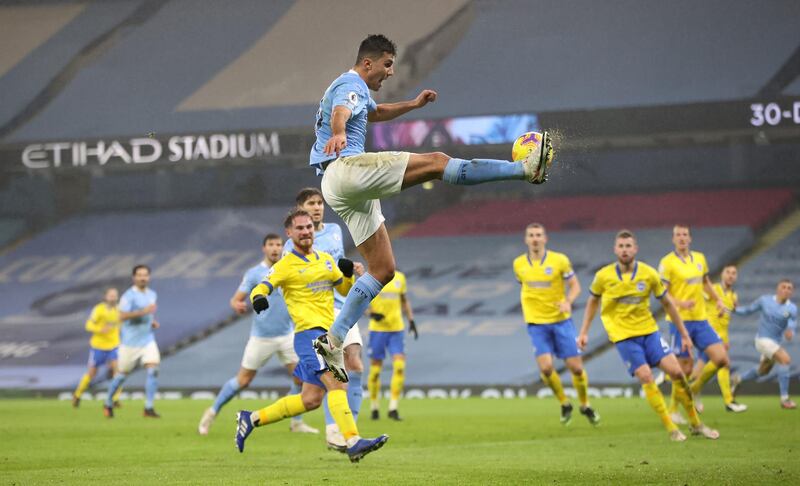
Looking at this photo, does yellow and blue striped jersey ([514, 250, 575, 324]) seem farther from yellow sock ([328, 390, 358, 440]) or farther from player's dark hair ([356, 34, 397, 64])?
player's dark hair ([356, 34, 397, 64])

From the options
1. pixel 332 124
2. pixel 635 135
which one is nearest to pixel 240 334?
pixel 635 135

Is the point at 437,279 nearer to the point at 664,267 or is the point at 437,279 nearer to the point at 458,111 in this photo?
the point at 458,111

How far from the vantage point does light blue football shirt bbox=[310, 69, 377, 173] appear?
721 centimetres

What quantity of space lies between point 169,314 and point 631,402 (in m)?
12.7

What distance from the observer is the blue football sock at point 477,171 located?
6.82 metres

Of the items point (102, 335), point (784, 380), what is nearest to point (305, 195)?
point (784, 380)

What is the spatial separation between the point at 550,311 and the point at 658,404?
3.07 m

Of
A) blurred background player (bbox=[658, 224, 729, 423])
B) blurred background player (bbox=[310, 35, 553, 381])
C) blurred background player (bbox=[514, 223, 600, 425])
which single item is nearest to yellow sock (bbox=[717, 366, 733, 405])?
blurred background player (bbox=[658, 224, 729, 423])

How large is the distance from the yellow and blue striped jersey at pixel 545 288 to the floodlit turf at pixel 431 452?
4.86 feet

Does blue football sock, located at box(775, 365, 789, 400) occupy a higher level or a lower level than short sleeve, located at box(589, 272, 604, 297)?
lower

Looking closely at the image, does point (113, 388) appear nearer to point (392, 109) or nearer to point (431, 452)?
point (431, 452)

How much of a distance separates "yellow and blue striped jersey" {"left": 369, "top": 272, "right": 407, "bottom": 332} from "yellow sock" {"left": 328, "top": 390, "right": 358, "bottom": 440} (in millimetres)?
7753

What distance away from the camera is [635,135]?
24.7 metres

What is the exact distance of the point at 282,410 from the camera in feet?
30.5
